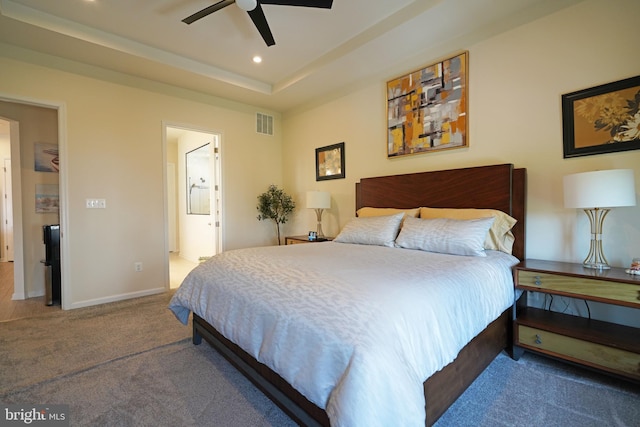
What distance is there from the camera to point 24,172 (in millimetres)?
3672

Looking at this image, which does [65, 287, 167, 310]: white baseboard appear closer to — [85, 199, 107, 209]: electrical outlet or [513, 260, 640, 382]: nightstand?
[85, 199, 107, 209]: electrical outlet

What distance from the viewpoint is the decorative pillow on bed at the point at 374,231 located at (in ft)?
9.11

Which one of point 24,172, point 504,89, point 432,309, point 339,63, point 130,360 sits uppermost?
point 339,63

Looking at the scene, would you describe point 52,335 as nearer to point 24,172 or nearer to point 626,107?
point 24,172

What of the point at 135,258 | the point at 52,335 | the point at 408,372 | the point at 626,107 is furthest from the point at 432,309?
the point at 135,258

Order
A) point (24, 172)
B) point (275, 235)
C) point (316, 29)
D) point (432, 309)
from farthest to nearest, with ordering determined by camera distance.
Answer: point (275, 235)
point (24, 172)
point (316, 29)
point (432, 309)

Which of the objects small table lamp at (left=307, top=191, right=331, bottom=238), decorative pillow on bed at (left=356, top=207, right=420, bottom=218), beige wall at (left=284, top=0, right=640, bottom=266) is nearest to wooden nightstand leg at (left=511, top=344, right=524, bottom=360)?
beige wall at (left=284, top=0, right=640, bottom=266)

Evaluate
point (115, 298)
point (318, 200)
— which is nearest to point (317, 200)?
point (318, 200)

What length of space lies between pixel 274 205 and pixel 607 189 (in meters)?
3.97

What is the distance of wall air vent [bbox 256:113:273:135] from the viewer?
488 cm

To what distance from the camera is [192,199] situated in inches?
250

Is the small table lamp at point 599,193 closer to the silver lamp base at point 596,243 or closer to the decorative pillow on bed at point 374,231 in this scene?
the silver lamp base at point 596,243

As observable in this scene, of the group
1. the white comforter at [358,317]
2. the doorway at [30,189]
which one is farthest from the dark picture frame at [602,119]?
the doorway at [30,189]

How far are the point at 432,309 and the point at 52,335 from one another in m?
3.29
